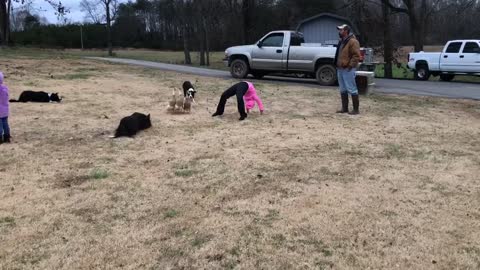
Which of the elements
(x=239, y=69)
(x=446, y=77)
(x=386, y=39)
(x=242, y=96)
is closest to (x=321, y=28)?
(x=386, y=39)

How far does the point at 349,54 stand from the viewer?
988cm

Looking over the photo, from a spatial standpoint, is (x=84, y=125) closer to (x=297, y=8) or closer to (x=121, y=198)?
(x=121, y=198)

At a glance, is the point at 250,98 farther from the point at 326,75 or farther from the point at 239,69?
the point at 239,69

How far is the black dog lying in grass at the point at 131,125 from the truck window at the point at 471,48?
58.8 feet

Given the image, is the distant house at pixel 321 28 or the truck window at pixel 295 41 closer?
the truck window at pixel 295 41

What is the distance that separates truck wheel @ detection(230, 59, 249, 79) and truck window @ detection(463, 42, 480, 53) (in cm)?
1015

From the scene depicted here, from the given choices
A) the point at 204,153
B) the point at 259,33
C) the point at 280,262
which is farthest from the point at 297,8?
the point at 280,262

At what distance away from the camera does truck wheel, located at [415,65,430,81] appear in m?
23.7

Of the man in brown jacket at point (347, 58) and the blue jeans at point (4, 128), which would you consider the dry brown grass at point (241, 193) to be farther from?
the man in brown jacket at point (347, 58)

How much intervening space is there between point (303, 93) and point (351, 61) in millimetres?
4469

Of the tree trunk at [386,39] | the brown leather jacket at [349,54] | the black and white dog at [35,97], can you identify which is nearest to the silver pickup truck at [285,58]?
the brown leather jacket at [349,54]

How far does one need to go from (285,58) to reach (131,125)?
10826 mm

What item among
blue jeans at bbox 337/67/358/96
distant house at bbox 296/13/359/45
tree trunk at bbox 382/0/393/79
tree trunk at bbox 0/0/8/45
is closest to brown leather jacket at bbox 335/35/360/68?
blue jeans at bbox 337/67/358/96

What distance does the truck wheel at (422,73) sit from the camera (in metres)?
23.7
